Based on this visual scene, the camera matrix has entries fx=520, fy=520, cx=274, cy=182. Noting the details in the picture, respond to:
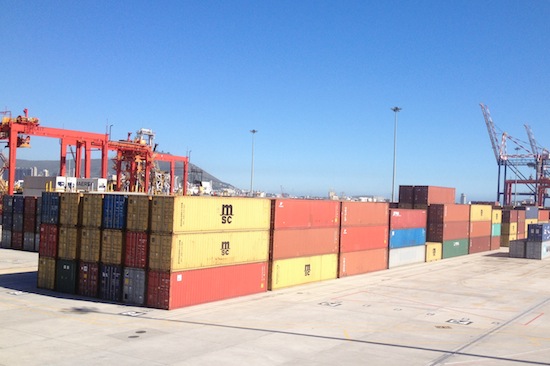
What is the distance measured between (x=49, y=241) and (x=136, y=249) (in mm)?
7764

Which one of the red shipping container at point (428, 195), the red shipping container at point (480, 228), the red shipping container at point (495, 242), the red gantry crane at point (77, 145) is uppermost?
the red gantry crane at point (77, 145)

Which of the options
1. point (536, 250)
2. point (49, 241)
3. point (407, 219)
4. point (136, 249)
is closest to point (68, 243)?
point (49, 241)

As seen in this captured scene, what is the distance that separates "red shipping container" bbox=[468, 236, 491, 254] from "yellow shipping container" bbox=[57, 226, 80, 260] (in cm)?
5792

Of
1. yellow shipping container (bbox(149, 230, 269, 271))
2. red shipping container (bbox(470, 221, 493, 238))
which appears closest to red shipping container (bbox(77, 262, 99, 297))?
yellow shipping container (bbox(149, 230, 269, 271))

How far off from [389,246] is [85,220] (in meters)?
31.9

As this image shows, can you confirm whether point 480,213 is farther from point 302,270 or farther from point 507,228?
point 302,270

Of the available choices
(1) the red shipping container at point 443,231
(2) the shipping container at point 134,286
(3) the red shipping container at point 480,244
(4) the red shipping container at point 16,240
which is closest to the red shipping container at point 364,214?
(1) the red shipping container at point 443,231

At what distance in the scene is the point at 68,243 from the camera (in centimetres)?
3362

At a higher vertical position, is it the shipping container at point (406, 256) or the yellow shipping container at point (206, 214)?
the yellow shipping container at point (206, 214)

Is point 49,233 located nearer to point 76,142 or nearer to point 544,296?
point 544,296

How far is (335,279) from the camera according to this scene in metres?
44.5

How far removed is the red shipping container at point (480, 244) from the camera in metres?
75.2

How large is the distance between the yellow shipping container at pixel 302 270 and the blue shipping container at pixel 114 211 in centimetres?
1140

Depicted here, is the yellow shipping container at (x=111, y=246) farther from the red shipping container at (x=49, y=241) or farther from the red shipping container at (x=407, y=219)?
the red shipping container at (x=407, y=219)
